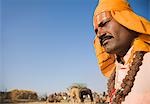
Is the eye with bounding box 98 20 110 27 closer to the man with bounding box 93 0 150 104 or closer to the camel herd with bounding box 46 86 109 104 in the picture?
the man with bounding box 93 0 150 104

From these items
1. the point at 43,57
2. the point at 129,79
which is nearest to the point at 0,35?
the point at 43,57

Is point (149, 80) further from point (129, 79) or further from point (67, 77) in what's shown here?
point (67, 77)

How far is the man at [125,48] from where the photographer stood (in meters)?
1.04

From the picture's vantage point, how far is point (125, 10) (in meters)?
1.12

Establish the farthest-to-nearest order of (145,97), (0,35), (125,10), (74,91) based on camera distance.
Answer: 1. (74,91)
2. (0,35)
3. (125,10)
4. (145,97)

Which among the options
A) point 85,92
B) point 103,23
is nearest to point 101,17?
point 103,23

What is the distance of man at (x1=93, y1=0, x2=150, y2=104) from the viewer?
1040 millimetres

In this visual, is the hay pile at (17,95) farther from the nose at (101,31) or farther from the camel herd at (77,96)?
the nose at (101,31)

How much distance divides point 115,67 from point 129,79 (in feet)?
0.50

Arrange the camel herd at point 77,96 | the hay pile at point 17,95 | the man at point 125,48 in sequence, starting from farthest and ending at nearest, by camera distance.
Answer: the camel herd at point 77,96 → the hay pile at point 17,95 → the man at point 125,48

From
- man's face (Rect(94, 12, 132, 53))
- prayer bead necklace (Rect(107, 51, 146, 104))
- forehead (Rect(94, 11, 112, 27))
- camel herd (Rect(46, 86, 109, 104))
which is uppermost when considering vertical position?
forehead (Rect(94, 11, 112, 27))

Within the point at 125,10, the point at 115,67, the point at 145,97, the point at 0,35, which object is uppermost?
the point at 0,35

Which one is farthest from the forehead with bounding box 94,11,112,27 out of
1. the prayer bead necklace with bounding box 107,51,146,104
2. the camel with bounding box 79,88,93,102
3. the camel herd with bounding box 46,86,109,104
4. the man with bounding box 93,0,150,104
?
the camel with bounding box 79,88,93,102

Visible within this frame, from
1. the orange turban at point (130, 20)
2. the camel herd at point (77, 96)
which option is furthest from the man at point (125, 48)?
the camel herd at point (77, 96)
